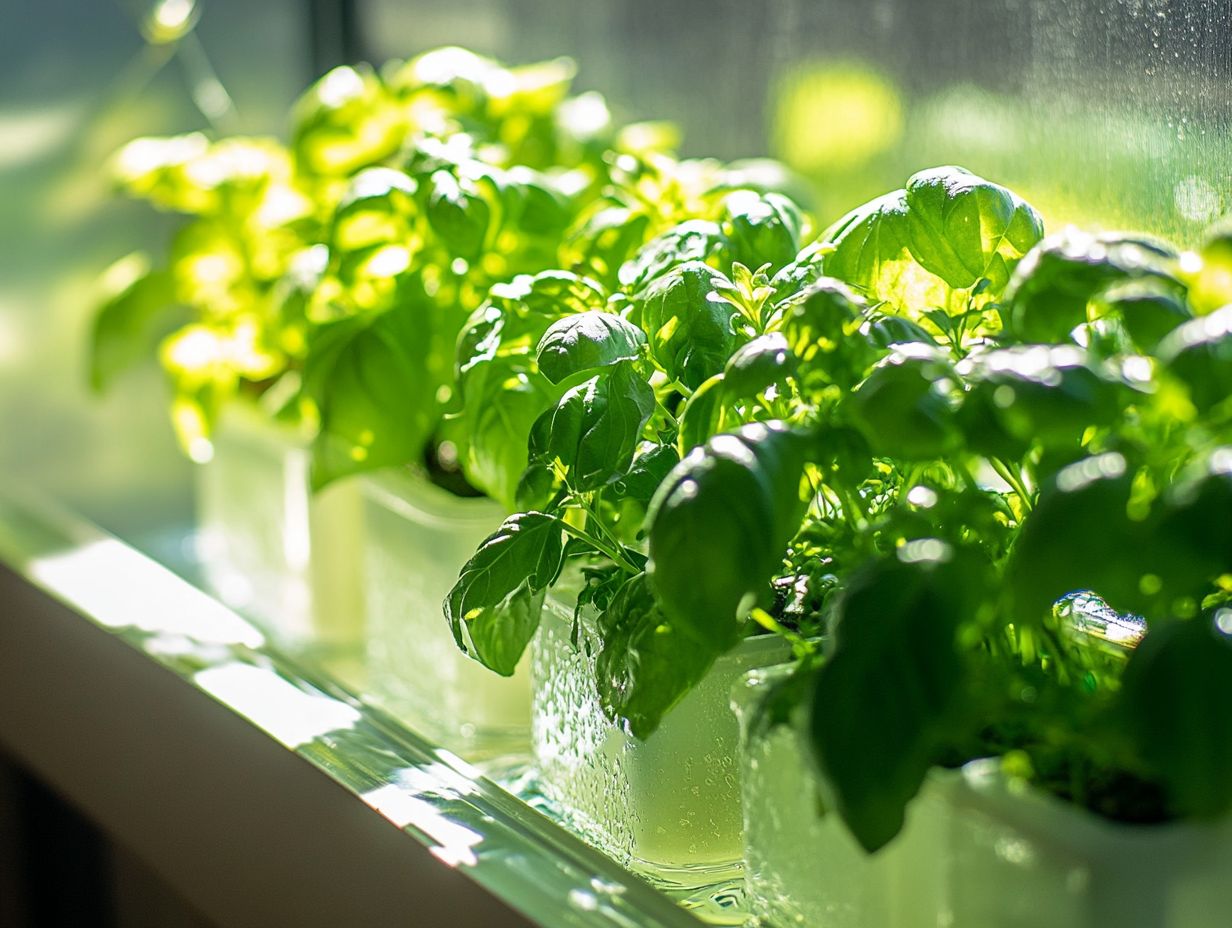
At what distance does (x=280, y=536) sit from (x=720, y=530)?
687 millimetres

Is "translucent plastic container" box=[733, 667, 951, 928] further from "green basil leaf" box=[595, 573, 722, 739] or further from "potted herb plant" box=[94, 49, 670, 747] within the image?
"potted herb plant" box=[94, 49, 670, 747]

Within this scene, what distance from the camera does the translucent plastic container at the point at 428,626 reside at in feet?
2.77

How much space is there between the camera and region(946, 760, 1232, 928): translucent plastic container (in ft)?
1.48

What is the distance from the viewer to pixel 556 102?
1073 millimetres

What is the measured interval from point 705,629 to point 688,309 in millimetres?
180

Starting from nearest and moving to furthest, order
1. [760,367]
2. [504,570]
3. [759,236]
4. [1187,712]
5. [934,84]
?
[1187,712], [760,367], [504,570], [759,236], [934,84]

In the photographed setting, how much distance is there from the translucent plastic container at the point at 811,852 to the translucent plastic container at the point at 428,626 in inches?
10.9

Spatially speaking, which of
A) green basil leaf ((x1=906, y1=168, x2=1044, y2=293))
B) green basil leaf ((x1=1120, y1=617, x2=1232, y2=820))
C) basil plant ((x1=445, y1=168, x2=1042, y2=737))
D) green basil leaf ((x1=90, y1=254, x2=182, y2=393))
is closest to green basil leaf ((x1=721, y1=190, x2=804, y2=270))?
basil plant ((x1=445, y1=168, x2=1042, y2=737))

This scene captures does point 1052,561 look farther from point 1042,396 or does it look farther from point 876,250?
point 876,250

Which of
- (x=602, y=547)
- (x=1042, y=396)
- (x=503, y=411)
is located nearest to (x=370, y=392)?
(x=503, y=411)

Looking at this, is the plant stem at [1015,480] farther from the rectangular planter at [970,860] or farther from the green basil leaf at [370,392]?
the green basil leaf at [370,392]

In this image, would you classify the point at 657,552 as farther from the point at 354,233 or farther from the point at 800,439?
the point at 354,233

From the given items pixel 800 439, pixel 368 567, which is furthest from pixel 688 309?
pixel 368 567

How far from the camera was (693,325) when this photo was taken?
61 cm
